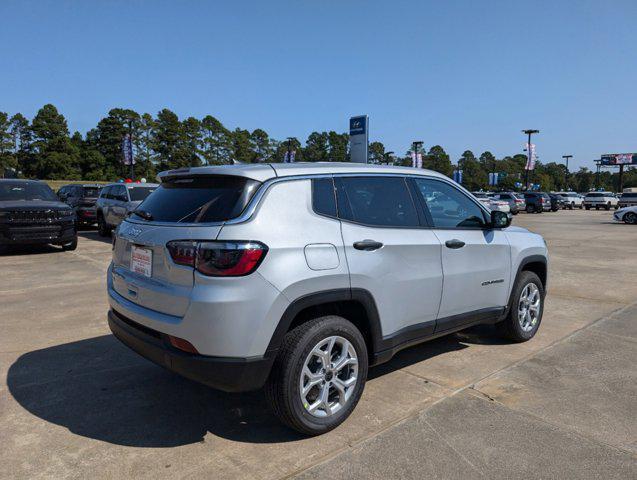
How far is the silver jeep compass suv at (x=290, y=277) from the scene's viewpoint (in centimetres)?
262

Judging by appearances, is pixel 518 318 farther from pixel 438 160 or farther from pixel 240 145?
pixel 438 160

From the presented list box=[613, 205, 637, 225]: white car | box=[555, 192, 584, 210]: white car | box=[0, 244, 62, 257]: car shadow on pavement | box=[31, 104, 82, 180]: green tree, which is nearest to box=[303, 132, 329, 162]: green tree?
box=[31, 104, 82, 180]: green tree

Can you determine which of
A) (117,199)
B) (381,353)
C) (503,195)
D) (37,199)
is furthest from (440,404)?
(503,195)

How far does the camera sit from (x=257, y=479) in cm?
253

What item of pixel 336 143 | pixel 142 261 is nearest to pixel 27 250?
pixel 142 261

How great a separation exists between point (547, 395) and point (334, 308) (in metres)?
1.85

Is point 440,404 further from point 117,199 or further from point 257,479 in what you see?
point 117,199

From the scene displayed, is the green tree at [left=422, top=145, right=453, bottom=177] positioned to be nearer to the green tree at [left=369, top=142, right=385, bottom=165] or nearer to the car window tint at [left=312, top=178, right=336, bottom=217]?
the green tree at [left=369, top=142, right=385, bottom=165]

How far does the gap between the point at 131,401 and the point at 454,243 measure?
2792 mm

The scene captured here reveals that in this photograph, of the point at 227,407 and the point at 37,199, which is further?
the point at 37,199

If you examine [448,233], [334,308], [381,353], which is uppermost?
[448,233]

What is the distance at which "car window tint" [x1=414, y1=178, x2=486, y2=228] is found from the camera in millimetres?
3844

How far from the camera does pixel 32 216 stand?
34.7 ft

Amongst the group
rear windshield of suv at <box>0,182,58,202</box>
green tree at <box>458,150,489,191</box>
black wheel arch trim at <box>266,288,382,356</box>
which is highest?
green tree at <box>458,150,489,191</box>
